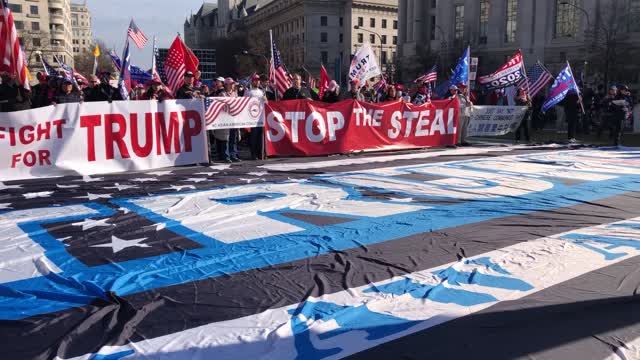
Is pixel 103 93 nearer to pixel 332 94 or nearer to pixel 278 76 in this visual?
pixel 278 76

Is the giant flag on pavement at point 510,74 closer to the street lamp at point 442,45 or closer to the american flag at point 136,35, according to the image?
the american flag at point 136,35

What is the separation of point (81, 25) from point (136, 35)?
649 ft

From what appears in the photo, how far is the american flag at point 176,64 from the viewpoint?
13.7 metres

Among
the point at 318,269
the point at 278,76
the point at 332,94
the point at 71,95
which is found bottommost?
the point at 318,269

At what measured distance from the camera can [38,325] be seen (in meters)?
3.71

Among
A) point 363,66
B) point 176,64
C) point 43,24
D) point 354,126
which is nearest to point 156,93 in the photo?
point 176,64

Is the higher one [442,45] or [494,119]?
[442,45]

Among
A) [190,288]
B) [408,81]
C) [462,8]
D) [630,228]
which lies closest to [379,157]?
[630,228]

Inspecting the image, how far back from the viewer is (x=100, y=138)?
34.5 feet

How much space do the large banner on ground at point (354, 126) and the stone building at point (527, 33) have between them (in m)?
35.3

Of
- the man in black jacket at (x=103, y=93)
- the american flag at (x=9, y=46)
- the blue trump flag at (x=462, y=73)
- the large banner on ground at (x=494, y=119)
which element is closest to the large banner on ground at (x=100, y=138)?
the american flag at (x=9, y=46)

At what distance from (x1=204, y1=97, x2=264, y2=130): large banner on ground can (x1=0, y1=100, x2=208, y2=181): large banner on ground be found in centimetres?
25

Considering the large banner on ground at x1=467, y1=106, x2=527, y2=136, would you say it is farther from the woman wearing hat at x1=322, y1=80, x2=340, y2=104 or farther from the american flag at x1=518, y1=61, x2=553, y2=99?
the woman wearing hat at x1=322, y1=80, x2=340, y2=104

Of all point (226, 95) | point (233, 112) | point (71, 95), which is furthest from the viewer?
point (226, 95)
